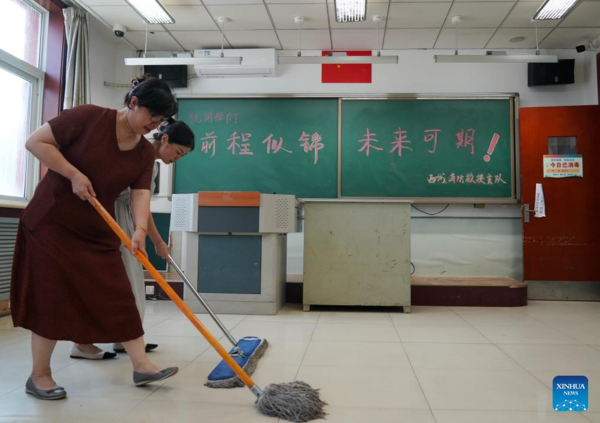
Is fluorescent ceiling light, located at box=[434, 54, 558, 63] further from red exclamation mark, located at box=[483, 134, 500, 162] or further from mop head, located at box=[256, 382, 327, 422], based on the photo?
mop head, located at box=[256, 382, 327, 422]

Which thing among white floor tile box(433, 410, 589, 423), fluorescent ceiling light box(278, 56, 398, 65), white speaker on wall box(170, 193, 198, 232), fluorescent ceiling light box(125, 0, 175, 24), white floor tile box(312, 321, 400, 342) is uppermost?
fluorescent ceiling light box(125, 0, 175, 24)

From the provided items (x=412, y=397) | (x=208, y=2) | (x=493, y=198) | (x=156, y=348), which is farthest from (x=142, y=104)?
(x=493, y=198)

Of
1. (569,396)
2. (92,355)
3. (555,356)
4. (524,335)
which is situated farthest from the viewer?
(524,335)

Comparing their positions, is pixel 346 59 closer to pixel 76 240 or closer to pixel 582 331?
pixel 582 331

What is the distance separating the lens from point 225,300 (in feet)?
10.9

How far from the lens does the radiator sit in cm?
311

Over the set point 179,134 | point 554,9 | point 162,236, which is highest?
point 554,9

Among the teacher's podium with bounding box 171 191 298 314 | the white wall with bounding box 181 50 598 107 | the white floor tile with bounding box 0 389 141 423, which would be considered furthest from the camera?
the white wall with bounding box 181 50 598 107

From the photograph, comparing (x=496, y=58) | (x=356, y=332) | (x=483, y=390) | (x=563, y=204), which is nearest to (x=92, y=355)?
(x=356, y=332)

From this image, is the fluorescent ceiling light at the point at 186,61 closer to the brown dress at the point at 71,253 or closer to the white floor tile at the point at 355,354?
the brown dress at the point at 71,253

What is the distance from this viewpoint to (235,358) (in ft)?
6.34

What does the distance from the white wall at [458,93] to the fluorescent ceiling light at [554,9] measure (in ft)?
2.39

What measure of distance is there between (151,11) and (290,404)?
397 cm

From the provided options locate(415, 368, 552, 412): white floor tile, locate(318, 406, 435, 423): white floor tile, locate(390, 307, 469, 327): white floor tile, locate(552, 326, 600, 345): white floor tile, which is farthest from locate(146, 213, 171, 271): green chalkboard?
locate(552, 326, 600, 345): white floor tile
